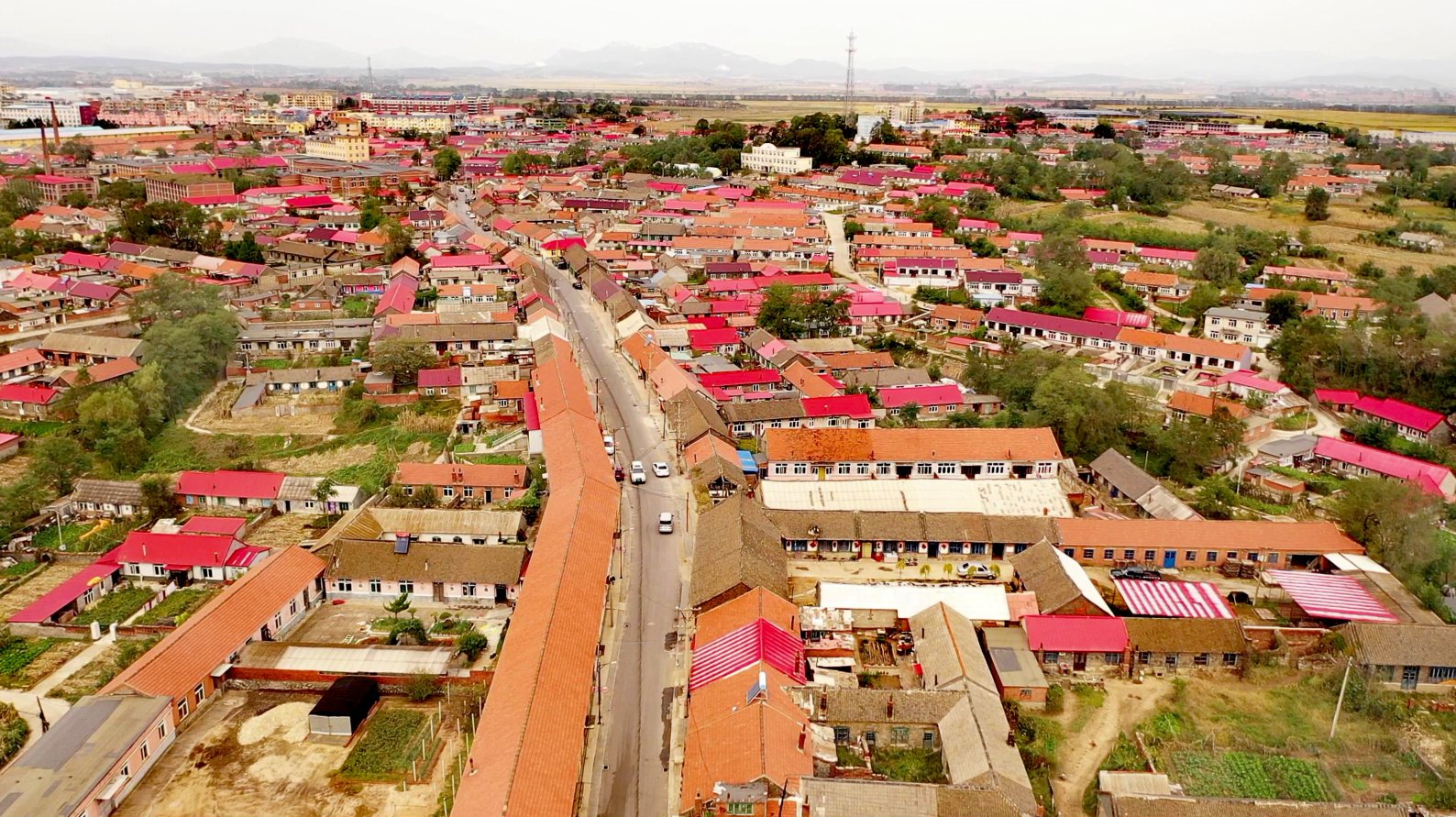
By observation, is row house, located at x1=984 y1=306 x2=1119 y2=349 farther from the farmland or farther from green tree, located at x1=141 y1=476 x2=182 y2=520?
green tree, located at x1=141 y1=476 x2=182 y2=520

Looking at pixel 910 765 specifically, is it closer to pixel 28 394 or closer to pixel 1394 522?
pixel 1394 522

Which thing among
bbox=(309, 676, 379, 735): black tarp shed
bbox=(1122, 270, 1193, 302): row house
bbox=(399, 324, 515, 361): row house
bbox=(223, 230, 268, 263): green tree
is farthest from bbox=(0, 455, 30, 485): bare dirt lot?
bbox=(1122, 270, 1193, 302): row house

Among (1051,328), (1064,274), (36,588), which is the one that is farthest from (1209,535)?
(36,588)

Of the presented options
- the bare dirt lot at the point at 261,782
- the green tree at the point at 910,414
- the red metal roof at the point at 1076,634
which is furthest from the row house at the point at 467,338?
the red metal roof at the point at 1076,634

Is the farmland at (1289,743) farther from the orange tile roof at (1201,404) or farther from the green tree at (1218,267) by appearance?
the green tree at (1218,267)

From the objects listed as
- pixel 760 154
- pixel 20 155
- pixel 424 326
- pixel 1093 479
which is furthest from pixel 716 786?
pixel 20 155

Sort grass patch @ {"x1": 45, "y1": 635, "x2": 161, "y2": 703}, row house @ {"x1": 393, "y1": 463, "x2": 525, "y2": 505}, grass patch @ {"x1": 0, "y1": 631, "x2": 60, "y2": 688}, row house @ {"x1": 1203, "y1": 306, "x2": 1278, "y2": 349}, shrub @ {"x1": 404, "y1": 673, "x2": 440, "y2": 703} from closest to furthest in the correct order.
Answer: shrub @ {"x1": 404, "y1": 673, "x2": 440, "y2": 703} → grass patch @ {"x1": 45, "y1": 635, "x2": 161, "y2": 703} → grass patch @ {"x1": 0, "y1": 631, "x2": 60, "y2": 688} → row house @ {"x1": 393, "y1": 463, "x2": 525, "y2": 505} → row house @ {"x1": 1203, "y1": 306, "x2": 1278, "y2": 349}

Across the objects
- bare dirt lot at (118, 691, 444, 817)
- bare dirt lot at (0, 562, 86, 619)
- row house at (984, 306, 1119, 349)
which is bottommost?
bare dirt lot at (0, 562, 86, 619)
